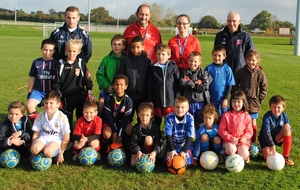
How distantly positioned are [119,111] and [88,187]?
1.46 m

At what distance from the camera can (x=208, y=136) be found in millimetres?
4758

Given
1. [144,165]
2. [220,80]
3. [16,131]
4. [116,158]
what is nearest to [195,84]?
[220,80]

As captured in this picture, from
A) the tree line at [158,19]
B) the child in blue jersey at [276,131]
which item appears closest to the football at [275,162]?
the child in blue jersey at [276,131]

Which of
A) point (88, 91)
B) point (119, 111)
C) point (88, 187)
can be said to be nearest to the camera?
point (88, 187)

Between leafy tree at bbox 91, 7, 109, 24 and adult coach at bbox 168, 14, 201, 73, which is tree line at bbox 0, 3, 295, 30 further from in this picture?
adult coach at bbox 168, 14, 201, 73

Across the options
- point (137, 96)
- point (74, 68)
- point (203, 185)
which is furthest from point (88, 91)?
point (203, 185)

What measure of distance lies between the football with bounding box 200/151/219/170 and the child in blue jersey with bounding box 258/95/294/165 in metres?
0.76

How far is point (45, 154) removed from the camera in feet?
14.5

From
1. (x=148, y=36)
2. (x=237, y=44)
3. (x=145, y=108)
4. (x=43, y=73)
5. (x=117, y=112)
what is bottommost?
(x=117, y=112)

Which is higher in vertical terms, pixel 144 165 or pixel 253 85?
pixel 253 85

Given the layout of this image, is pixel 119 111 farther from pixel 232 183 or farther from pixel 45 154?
pixel 232 183

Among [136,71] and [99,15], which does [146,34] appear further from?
[99,15]

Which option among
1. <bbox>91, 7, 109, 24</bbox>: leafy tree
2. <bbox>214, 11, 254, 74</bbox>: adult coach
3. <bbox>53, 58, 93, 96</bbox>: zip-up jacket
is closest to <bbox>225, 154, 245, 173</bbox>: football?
<bbox>214, 11, 254, 74</bbox>: adult coach

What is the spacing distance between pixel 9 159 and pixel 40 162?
16.1 inches
